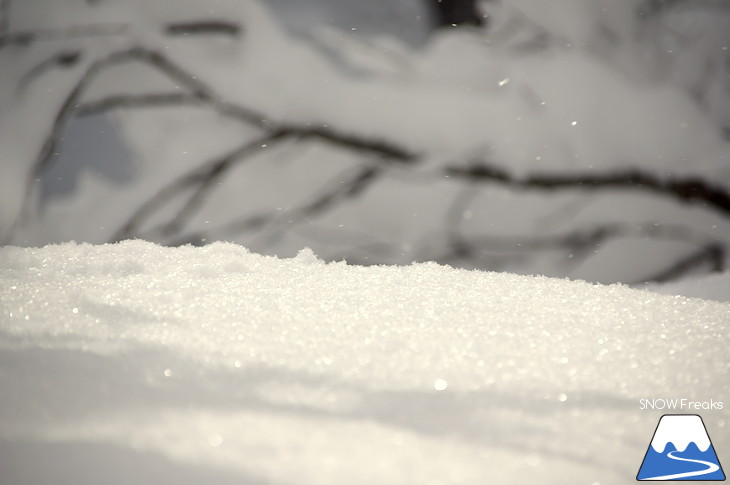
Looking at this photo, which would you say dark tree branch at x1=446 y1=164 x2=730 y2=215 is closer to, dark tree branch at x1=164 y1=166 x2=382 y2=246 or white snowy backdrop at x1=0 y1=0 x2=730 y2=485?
white snowy backdrop at x1=0 y1=0 x2=730 y2=485

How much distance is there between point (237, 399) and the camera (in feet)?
0.87

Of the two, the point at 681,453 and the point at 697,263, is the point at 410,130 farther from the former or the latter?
the point at 681,453

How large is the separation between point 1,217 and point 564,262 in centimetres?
76

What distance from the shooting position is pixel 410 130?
72 cm

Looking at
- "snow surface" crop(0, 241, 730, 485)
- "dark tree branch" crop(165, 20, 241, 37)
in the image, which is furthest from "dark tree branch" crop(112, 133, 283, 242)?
"snow surface" crop(0, 241, 730, 485)

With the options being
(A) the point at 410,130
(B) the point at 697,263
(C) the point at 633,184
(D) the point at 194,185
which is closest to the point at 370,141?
(A) the point at 410,130

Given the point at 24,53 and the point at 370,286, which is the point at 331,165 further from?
the point at 24,53

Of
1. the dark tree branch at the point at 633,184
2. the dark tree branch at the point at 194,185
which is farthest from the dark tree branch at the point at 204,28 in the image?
the dark tree branch at the point at 633,184

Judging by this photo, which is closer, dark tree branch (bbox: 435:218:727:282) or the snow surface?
the snow surface

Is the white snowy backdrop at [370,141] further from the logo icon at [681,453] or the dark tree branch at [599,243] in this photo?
the logo icon at [681,453]

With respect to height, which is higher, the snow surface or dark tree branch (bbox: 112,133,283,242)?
the snow surface

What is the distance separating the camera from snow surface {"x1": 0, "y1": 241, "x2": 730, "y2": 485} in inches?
9.1

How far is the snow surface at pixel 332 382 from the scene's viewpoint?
0.23 m

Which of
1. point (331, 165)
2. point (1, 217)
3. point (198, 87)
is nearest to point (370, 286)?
point (331, 165)
